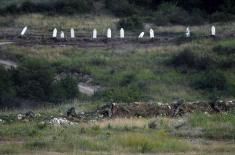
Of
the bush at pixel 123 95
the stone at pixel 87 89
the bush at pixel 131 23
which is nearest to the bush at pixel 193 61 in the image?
the stone at pixel 87 89

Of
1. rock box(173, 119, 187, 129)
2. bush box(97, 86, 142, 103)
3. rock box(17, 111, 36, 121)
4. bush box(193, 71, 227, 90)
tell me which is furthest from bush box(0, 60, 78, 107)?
rock box(173, 119, 187, 129)

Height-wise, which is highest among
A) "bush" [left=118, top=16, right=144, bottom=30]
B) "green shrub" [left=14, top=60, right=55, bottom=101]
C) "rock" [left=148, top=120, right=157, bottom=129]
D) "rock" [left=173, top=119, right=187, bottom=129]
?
"bush" [left=118, top=16, right=144, bottom=30]

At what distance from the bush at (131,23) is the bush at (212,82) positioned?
617 inches

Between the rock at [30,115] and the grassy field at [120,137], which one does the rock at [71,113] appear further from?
the grassy field at [120,137]

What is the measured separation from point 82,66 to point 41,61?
8.21 ft

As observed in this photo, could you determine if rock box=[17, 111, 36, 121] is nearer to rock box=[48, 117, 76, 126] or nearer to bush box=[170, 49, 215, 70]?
rock box=[48, 117, 76, 126]

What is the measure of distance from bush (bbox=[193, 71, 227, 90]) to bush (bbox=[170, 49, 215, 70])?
119 inches

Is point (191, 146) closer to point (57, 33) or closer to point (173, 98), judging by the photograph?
point (173, 98)

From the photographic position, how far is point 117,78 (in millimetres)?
48719

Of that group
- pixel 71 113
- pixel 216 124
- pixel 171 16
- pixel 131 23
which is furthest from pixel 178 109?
pixel 171 16

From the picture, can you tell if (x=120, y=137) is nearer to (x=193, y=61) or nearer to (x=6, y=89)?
(x=6, y=89)

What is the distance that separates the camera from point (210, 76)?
47.1m

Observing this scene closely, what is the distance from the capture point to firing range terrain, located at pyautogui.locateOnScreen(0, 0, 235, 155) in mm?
25312

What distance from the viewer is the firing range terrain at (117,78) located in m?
25.3
